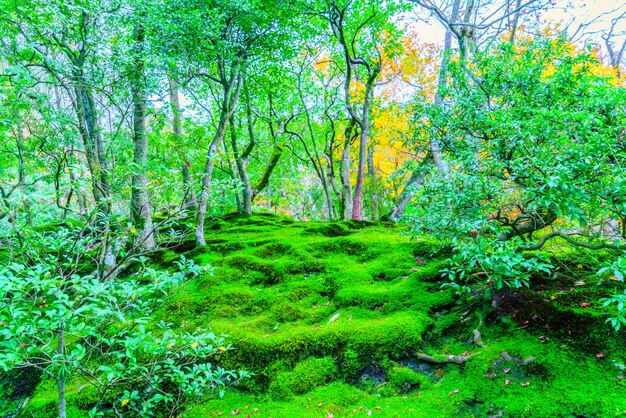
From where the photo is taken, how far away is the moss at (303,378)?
145 inches

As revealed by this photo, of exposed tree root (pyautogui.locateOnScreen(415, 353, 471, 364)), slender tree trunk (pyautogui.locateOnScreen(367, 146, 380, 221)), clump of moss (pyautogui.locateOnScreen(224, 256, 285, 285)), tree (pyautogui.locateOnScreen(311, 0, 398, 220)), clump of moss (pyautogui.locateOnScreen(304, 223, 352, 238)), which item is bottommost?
exposed tree root (pyautogui.locateOnScreen(415, 353, 471, 364))

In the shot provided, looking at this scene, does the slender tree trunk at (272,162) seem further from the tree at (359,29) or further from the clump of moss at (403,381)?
the clump of moss at (403,381)

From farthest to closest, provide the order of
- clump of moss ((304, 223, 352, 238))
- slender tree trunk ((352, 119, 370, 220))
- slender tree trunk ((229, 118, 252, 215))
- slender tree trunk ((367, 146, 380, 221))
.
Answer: slender tree trunk ((367, 146, 380, 221)) < slender tree trunk ((229, 118, 252, 215)) < slender tree trunk ((352, 119, 370, 220)) < clump of moss ((304, 223, 352, 238))

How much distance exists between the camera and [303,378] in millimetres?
3766

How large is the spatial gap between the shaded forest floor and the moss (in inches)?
0.4

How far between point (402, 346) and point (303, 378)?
1.17 m

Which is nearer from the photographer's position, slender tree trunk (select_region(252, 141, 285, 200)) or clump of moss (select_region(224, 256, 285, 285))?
clump of moss (select_region(224, 256, 285, 285))

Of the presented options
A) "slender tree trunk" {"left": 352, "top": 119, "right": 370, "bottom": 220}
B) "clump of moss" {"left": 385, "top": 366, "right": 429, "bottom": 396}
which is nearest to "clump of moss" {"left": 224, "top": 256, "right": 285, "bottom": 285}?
"clump of moss" {"left": 385, "top": 366, "right": 429, "bottom": 396}

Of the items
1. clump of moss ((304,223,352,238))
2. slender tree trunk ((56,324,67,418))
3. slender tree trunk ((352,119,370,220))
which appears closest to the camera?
slender tree trunk ((56,324,67,418))

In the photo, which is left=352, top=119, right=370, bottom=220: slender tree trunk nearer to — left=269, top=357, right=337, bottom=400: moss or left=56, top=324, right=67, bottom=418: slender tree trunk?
left=269, top=357, right=337, bottom=400: moss

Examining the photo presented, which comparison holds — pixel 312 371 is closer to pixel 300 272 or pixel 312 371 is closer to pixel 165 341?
pixel 165 341

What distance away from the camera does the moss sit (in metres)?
3.68

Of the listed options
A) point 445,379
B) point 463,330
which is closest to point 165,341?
point 445,379

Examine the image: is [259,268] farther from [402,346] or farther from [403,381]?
[403,381]
